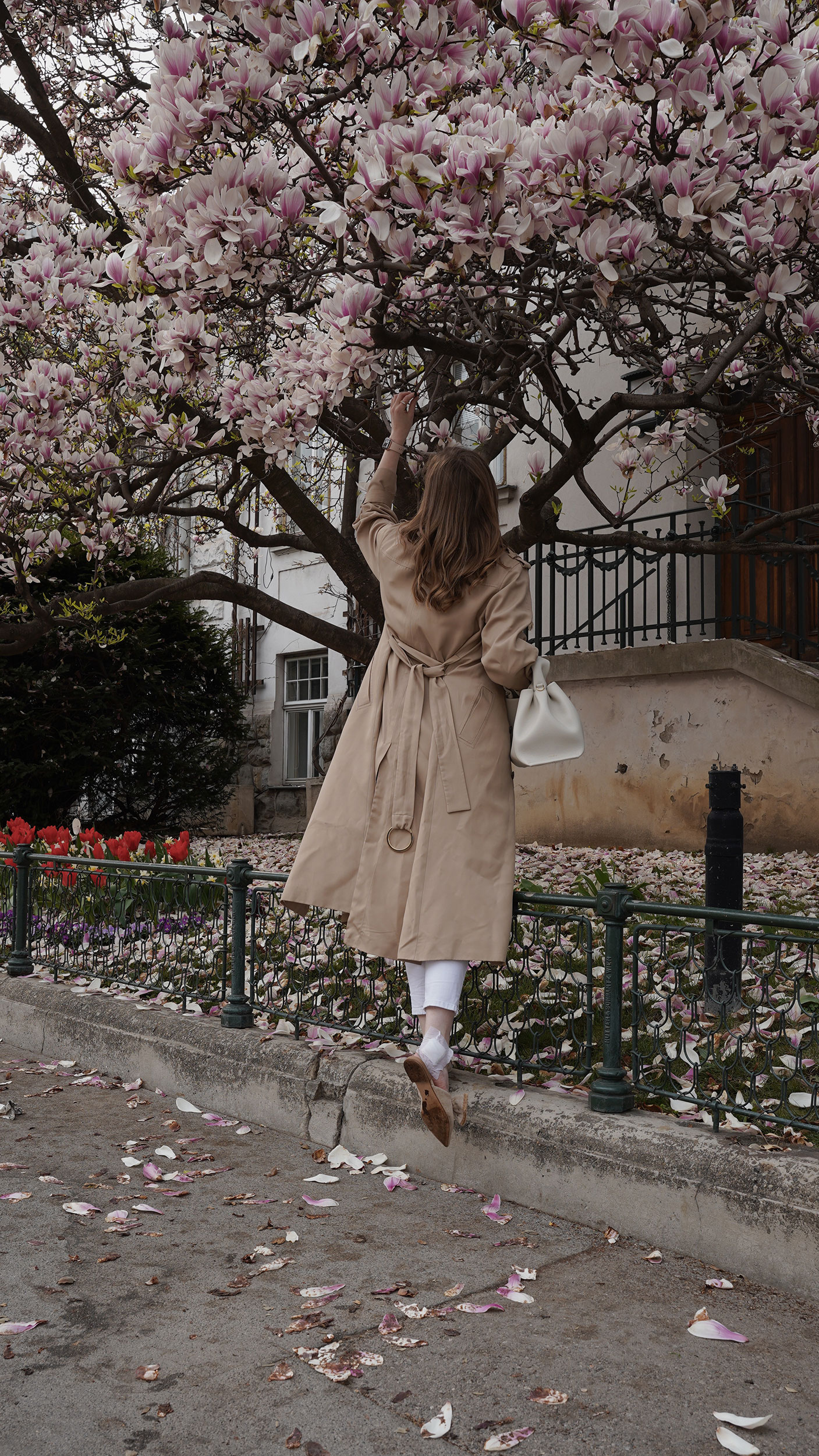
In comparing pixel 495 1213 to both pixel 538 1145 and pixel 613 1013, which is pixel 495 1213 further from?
pixel 613 1013

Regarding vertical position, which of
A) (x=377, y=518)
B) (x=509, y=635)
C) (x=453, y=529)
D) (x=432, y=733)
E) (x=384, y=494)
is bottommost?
(x=432, y=733)

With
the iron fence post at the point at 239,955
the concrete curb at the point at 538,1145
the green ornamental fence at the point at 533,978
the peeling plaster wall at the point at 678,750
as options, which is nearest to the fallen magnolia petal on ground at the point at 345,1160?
the concrete curb at the point at 538,1145

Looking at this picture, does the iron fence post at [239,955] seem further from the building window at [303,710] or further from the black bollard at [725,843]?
the building window at [303,710]

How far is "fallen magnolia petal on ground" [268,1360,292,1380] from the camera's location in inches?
95.7

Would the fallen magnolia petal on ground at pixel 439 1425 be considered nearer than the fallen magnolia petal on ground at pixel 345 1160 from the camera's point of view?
Yes

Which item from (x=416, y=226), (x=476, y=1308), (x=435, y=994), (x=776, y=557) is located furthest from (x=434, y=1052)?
(x=776, y=557)

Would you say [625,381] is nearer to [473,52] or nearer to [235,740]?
[235,740]

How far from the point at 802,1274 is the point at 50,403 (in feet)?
16.3

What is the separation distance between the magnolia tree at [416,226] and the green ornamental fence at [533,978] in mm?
1863

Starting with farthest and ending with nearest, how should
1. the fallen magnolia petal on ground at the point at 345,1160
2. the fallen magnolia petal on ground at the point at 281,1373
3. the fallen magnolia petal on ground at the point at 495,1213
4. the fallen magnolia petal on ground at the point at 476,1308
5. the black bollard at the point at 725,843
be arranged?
the black bollard at the point at 725,843
the fallen magnolia petal on ground at the point at 345,1160
the fallen magnolia petal on ground at the point at 495,1213
the fallen magnolia petal on ground at the point at 476,1308
the fallen magnolia petal on ground at the point at 281,1373

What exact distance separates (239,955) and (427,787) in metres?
1.73

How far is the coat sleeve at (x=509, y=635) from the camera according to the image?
11.9 feet

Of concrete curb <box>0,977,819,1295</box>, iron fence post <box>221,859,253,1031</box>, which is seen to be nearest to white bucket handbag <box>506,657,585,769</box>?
concrete curb <box>0,977,819,1295</box>

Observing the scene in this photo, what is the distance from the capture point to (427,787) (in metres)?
3.70
